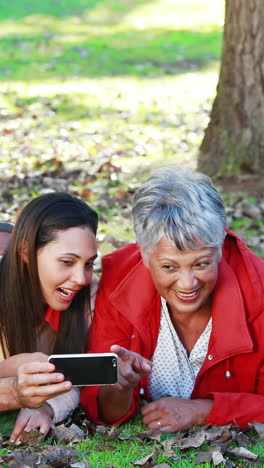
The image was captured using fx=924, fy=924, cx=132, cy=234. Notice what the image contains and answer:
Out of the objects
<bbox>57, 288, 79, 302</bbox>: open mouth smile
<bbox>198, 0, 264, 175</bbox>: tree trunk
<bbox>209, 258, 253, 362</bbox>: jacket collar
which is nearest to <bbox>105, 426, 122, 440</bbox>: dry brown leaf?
<bbox>209, 258, 253, 362</bbox>: jacket collar

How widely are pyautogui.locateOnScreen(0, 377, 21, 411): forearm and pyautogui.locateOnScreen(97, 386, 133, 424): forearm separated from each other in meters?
0.45

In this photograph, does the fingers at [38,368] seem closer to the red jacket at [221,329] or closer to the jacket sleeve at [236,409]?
the red jacket at [221,329]

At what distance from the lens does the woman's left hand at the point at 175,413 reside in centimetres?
461

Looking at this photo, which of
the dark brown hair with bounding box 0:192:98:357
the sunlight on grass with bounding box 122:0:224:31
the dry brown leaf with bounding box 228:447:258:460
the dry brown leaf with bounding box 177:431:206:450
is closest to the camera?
the dry brown leaf with bounding box 228:447:258:460

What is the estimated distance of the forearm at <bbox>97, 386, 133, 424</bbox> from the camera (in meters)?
4.62

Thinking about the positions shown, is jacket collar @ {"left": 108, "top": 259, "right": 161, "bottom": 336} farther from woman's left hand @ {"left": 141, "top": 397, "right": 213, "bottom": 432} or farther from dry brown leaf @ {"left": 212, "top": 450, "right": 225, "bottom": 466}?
dry brown leaf @ {"left": 212, "top": 450, "right": 225, "bottom": 466}

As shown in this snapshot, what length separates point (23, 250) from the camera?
4.89 meters

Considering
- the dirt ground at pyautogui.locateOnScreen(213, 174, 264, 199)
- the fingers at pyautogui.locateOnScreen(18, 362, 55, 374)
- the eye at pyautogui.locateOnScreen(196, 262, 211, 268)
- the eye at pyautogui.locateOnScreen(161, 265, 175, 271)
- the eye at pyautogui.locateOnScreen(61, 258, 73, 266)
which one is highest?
the eye at pyautogui.locateOnScreen(196, 262, 211, 268)

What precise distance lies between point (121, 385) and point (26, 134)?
7624mm

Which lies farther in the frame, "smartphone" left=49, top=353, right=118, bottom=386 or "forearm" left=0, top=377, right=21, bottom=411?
"forearm" left=0, top=377, right=21, bottom=411

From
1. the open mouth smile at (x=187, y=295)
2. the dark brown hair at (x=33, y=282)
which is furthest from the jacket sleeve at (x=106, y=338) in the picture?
the open mouth smile at (x=187, y=295)

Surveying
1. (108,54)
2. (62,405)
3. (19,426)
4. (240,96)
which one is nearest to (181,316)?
(62,405)

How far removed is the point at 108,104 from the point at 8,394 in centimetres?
909

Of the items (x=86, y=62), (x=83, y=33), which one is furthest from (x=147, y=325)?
(x=83, y=33)
